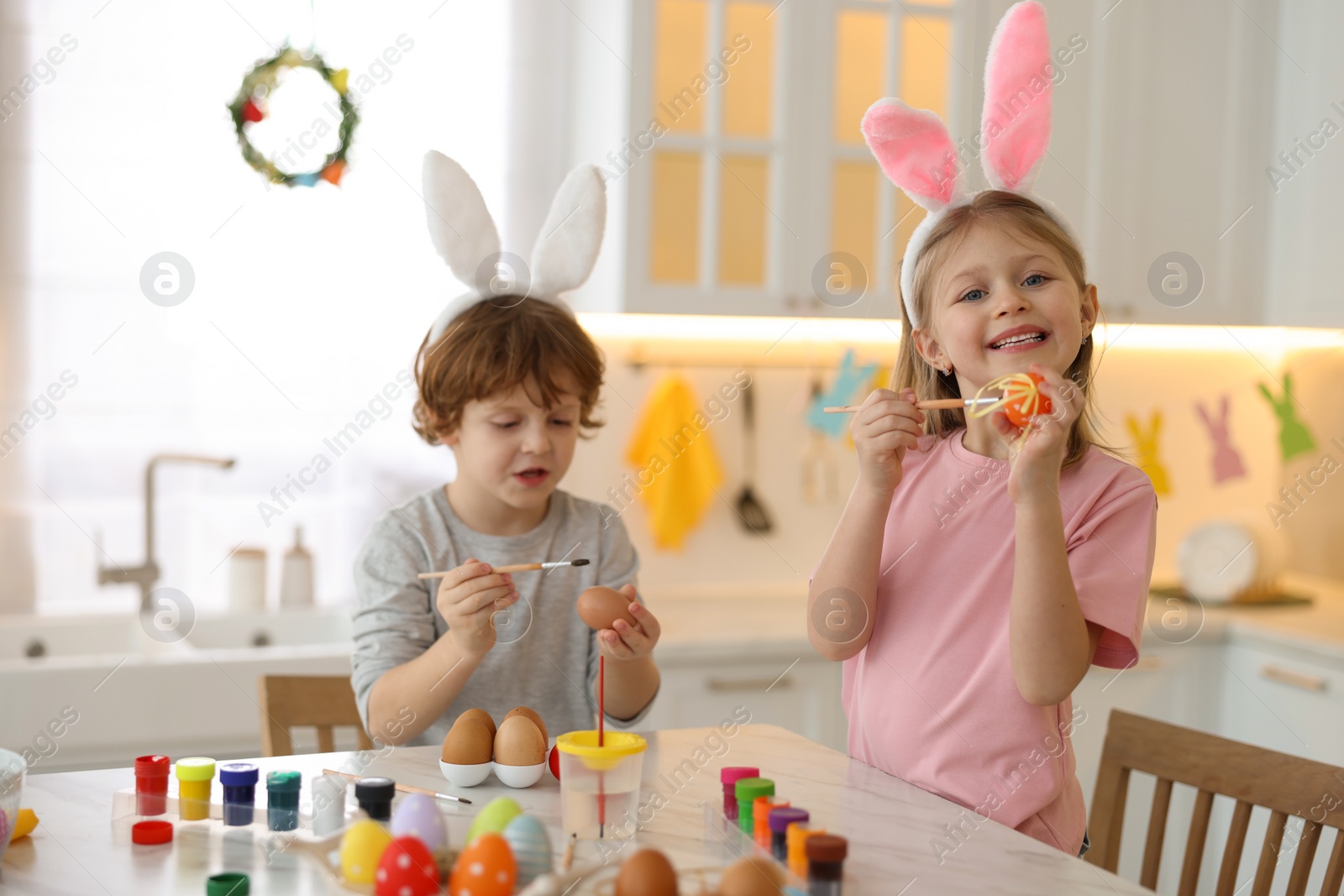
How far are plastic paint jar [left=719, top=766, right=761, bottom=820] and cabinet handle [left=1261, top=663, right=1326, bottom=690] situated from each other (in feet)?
5.60

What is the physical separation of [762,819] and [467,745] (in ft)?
1.01

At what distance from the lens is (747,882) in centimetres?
84

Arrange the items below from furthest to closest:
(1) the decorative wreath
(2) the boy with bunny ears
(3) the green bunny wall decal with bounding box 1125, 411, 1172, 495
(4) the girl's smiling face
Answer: (3) the green bunny wall decal with bounding box 1125, 411, 1172, 495 → (1) the decorative wreath → (2) the boy with bunny ears → (4) the girl's smiling face

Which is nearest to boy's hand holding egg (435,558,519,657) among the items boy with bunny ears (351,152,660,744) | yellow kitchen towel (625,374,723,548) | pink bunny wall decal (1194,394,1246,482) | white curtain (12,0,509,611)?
boy with bunny ears (351,152,660,744)

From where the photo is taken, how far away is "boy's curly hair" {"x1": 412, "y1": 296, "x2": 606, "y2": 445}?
1.49 m

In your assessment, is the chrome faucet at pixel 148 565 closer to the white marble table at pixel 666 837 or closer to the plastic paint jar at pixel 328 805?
the white marble table at pixel 666 837

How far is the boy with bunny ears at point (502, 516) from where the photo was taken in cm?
146

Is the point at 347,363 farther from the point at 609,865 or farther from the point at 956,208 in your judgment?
the point at 609,865

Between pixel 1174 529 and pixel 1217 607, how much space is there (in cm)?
44

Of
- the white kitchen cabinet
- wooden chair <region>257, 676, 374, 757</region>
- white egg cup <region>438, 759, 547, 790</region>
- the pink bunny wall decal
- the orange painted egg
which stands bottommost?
the white kitchen cabinet

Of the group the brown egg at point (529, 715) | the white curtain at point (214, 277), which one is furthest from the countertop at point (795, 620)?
the brown egg at point (529, 715)

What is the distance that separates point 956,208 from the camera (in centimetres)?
140

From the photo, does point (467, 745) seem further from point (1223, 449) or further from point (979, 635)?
point (1223, 449)

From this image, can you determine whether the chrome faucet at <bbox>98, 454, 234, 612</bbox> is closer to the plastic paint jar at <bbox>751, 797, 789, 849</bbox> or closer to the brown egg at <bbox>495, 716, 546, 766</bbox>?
the brown egg at <bbox>495, 716, 546, 766</bbox>
